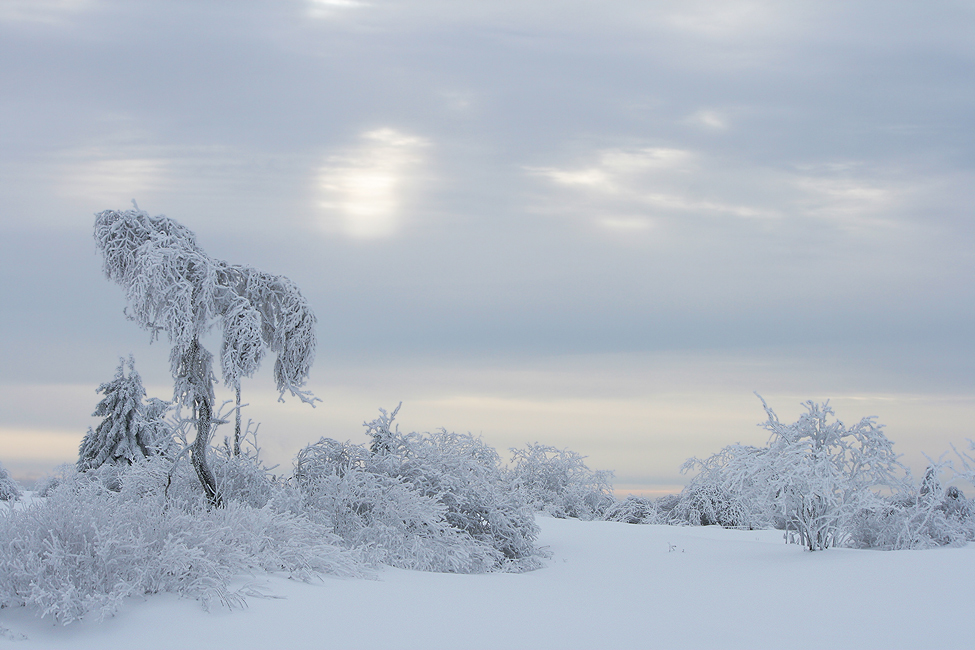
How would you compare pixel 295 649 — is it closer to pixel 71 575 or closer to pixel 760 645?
pixel 71 575

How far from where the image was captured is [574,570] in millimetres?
12406

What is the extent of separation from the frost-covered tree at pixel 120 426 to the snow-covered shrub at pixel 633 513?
1489cm

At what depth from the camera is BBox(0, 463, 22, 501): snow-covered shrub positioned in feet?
95.2

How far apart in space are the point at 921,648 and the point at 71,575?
7566 millimetres

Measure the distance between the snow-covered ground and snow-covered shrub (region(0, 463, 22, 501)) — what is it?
82.8ft

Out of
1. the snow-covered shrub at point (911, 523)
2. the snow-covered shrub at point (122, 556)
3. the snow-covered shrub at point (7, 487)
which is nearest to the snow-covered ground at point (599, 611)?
the snow-covered shrub at point (122, 556)

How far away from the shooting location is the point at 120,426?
26500mm

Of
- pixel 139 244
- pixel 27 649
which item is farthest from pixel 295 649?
pixel 139 244

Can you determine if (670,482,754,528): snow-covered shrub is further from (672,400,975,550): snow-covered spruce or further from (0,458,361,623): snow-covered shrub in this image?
(0,458,361,623): snow-covered shrub

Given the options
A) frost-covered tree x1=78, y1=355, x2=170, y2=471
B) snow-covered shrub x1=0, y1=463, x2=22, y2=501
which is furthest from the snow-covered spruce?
snow-covered shrub x1=0, y1=463, x2=22, y2=501

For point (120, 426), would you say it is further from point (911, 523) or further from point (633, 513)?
point (911, 523)

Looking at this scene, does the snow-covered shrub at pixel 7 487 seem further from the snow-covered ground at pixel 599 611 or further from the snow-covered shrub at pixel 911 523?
the snow-covered shrub at pixel 911 523

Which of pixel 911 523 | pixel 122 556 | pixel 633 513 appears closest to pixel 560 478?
pixel 633 513

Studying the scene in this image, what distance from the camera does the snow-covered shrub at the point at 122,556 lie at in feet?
20.9
